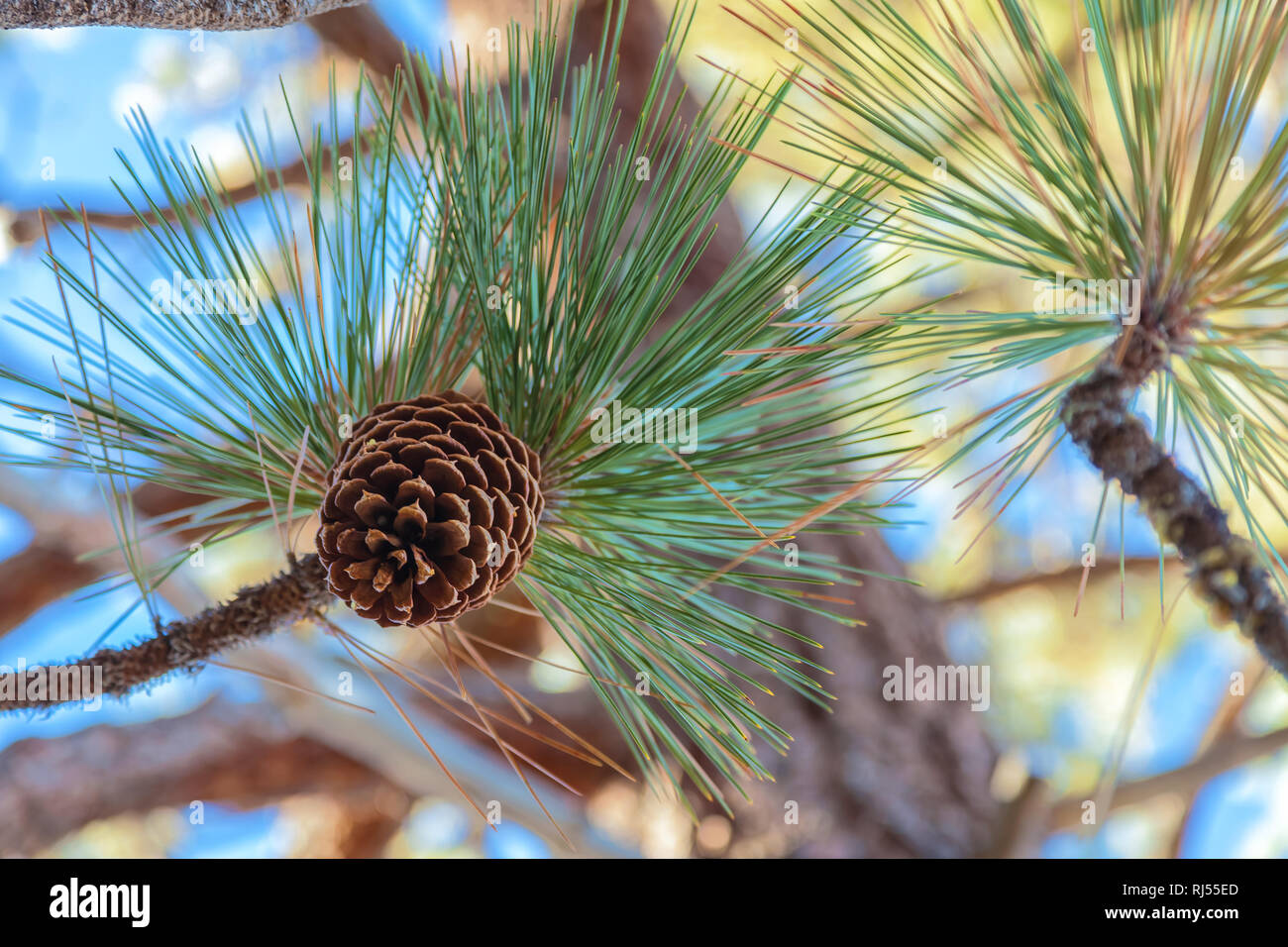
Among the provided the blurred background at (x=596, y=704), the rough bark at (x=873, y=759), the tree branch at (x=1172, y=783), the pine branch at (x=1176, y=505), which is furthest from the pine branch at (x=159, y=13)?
the tree branch at (x=1172, y=783)

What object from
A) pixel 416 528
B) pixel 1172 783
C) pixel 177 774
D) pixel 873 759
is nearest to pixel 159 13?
pixel 416 528

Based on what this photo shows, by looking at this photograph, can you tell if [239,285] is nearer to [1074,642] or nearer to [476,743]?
[476,743]

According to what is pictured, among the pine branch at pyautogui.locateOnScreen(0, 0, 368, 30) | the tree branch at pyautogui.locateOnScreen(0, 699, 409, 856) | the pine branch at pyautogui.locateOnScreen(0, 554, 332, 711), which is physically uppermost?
the pine branch at pyautogui.locateOnScreen(0, 0, 368, 30)

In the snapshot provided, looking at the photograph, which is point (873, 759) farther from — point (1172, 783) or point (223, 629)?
point (223, 629)

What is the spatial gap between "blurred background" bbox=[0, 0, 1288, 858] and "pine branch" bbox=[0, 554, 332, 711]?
0.73m

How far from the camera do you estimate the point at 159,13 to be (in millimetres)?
472

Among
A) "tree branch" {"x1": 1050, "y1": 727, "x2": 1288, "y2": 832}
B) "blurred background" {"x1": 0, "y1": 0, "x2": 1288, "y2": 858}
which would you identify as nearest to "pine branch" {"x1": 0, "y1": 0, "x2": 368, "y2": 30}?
"blurred background" {"x1": 0, "y1": 0, "x2": 1288, "y2": 858}

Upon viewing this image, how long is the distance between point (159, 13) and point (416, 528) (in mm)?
303

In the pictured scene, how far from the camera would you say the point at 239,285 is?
0.54m

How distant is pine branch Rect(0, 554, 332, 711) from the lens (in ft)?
1.70

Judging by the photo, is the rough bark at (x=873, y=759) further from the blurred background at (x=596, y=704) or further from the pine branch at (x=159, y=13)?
the pine branch at (x=159, y=13)

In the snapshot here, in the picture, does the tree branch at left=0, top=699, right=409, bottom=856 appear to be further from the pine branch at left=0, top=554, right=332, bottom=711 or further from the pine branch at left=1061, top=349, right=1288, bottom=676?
the pine branch at left=1061, top=349, right=1288, bottom=676
